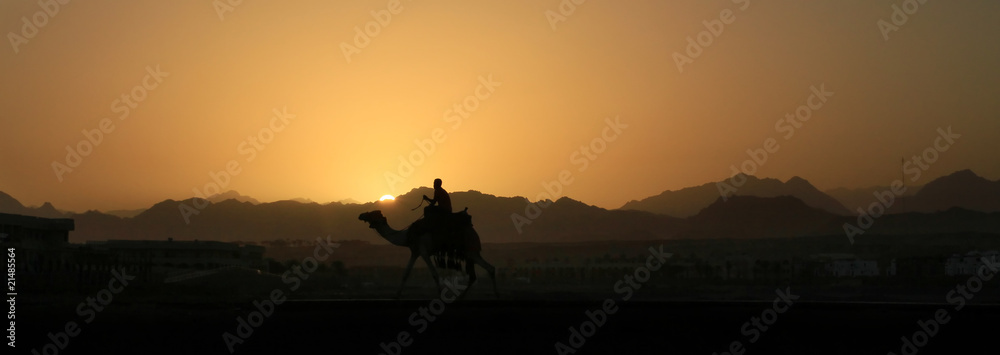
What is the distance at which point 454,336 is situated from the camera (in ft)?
58.0

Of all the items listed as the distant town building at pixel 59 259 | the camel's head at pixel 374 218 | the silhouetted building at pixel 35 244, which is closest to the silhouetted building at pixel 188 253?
the distant town building at pixel 59 259

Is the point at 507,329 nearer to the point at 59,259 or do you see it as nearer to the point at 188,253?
the point at 59,259

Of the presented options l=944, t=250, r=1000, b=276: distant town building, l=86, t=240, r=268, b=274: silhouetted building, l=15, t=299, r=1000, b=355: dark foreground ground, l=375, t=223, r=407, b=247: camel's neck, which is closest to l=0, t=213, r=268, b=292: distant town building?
l=86, t=240, r=268, b=274: silhouetted building

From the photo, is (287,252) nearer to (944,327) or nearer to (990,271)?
(990,271)

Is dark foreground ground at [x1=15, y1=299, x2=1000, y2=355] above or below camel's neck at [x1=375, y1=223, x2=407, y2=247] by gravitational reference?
below

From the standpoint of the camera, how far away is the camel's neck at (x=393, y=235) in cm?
3111

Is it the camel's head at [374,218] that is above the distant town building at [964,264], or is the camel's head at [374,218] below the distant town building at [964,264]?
above

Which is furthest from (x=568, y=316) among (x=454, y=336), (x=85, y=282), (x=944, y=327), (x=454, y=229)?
(x=85, y=282)

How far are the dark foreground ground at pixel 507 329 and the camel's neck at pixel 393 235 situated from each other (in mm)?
6842

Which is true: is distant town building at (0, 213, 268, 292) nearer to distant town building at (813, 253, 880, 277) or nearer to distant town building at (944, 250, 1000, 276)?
distant town building at (813, 253, 880, 277)

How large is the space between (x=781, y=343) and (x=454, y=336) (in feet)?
16.2

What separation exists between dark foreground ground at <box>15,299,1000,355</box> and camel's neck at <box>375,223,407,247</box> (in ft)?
22.4

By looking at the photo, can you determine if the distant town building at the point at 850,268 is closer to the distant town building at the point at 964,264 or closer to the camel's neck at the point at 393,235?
the distant town building at the point at 964,264

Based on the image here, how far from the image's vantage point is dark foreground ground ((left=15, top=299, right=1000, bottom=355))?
16266mm
